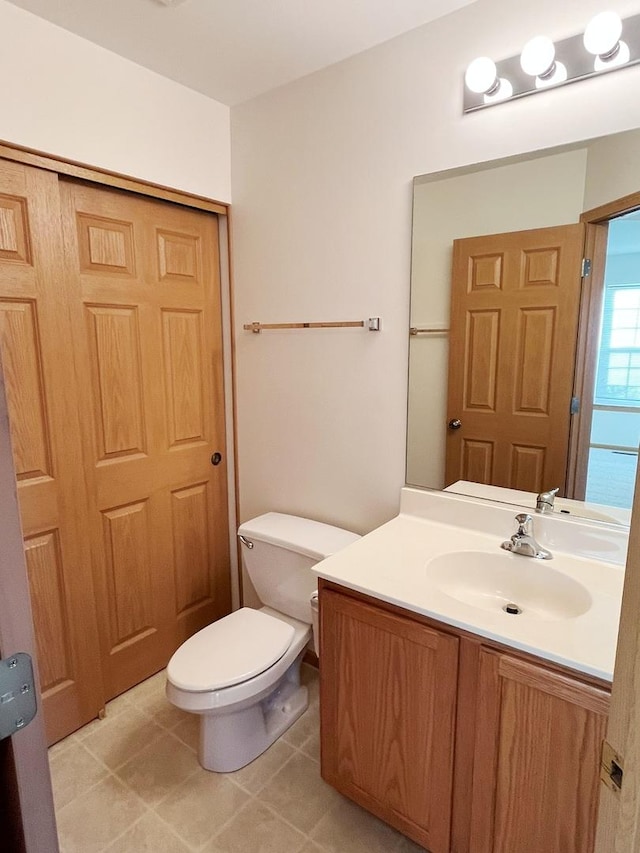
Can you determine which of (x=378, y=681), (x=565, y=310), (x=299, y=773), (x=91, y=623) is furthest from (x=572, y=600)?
(x=91, y=623)

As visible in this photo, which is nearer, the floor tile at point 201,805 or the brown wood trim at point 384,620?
the brown wood trim at point 384,620

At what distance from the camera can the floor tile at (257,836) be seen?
143cm

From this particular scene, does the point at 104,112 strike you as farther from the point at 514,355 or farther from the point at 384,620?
the point at 384,620

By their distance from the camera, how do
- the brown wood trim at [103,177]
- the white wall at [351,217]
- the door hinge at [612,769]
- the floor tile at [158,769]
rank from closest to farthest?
the door hinge at [612,769], the white wall at [351,217], the brown wood trim at [103,177], the floor tile at [158,769]

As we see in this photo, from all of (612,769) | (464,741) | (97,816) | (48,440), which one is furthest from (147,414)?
(612,769)

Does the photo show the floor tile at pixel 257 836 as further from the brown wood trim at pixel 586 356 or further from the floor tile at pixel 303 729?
the brown wood trim at pixel 586 356

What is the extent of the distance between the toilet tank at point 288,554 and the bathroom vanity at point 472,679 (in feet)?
0.97

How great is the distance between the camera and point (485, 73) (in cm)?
137

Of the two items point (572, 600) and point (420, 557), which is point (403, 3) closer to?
point (420, 557)

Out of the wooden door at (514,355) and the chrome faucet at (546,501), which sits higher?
the wooden door at (514,355)

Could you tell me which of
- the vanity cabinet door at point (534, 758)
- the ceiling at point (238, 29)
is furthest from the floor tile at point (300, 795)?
the ceiling at point (238, 29)

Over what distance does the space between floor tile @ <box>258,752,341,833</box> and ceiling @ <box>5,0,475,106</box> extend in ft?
7.86

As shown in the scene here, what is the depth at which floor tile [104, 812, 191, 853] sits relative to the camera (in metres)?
1.42

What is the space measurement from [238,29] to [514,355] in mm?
1328
